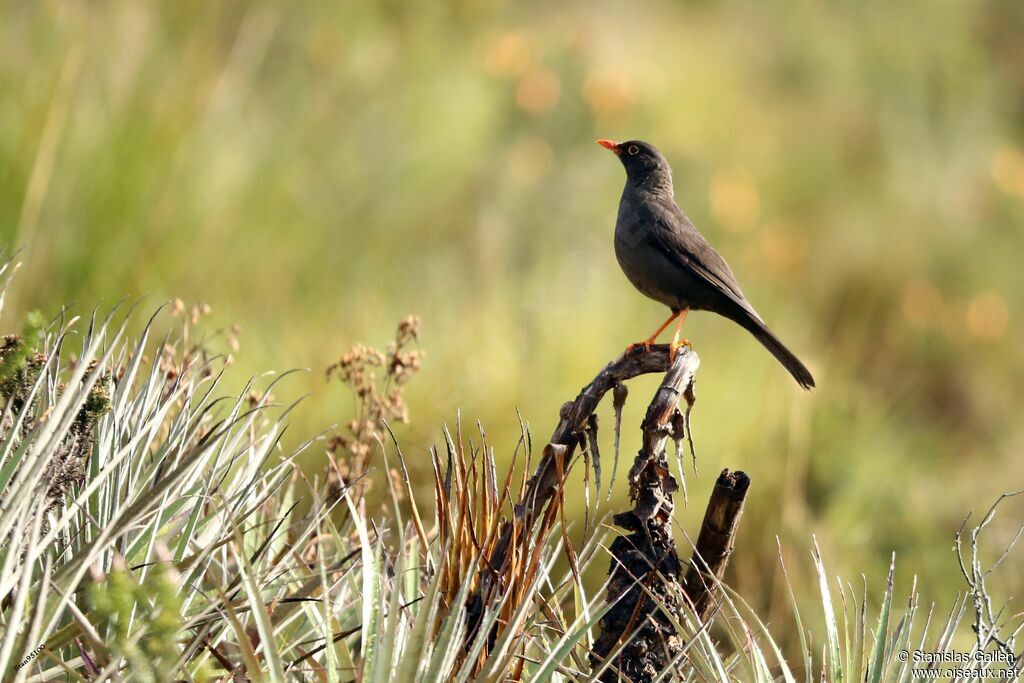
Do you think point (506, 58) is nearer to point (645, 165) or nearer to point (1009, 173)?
point (1009, 173)

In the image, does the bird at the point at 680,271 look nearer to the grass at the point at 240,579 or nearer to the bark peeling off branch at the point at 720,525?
the bark peeling off branch at the point at 720,525

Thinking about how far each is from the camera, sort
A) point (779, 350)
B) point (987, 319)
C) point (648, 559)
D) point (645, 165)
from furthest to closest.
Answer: point (987, 319)
point (645, 165)
point (779, 350)
point (648, 559)

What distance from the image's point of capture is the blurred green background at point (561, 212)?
5035 millimetres

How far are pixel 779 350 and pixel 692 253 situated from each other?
1.33 ft

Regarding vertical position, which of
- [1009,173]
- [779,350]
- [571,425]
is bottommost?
[571,425]

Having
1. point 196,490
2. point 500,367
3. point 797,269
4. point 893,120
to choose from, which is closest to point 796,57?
point 893,120

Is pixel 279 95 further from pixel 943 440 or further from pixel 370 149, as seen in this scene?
pixel 943 440

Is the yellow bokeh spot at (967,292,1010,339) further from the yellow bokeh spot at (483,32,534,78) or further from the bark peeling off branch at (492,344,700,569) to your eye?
the bark peeling off branch at (492,344,700,569)

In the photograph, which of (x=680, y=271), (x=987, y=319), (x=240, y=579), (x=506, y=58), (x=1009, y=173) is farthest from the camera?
(x=1009, y=173)

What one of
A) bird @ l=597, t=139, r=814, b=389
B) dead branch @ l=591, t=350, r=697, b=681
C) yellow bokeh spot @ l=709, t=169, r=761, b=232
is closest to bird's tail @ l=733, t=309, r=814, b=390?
bird @ l=597, t=139, r=814, b=389

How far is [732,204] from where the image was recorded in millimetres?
9688

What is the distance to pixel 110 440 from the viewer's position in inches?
94.4

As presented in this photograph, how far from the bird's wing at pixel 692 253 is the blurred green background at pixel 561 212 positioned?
1537mm

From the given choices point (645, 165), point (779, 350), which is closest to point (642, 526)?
point (779, 350)
